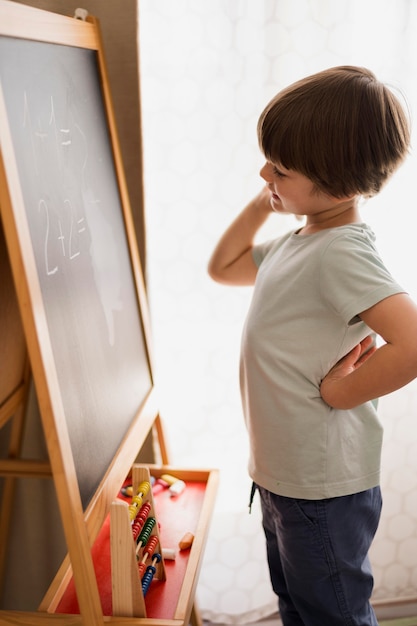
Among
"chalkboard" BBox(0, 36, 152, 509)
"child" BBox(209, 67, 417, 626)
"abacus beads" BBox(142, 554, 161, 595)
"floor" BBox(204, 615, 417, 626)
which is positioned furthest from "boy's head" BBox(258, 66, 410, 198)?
"floor" BBox(204, 615, 417, 626)

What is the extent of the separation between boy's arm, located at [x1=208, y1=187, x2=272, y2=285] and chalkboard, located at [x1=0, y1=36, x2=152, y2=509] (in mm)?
189

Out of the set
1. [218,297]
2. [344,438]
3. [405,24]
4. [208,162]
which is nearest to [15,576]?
[218,297]

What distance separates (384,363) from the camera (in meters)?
0.99

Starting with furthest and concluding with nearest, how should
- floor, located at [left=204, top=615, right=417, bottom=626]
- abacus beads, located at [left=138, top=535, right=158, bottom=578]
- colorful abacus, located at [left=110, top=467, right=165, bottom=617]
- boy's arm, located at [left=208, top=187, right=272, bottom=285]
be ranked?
floor, located at [left=204, top=615, right=417, bottom=626], boy's arm, located at [left=208, top=187, right=272, bottom=285], abacus beads, located at [left=138, top=535, right=158, bottom=578], colorful abacus, located at [left=110, top=467, right=165, bottom=617]

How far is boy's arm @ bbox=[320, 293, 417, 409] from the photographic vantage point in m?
0.96

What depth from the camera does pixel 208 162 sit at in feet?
4.59

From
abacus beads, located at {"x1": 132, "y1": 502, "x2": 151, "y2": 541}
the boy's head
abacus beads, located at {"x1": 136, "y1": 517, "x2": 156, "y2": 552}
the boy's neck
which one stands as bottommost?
abacus beads, located at {"x1": 136, "y1": 517, "x2": 156, "y2": 552}

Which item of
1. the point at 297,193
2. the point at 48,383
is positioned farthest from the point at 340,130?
the point at 48,383

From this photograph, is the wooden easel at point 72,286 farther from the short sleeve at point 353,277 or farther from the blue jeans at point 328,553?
the short sleeve at point 353,277

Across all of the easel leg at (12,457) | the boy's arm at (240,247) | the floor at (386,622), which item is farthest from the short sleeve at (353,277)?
the floor at (386,622)

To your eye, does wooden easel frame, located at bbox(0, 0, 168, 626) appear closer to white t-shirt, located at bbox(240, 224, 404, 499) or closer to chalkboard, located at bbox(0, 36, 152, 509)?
chalkboard, located at bbox(0, 36, 152, 509)

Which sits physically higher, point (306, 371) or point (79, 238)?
point (79, 238)

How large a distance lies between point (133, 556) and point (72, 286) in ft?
1.30

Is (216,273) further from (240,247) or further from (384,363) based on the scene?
(384,363)
